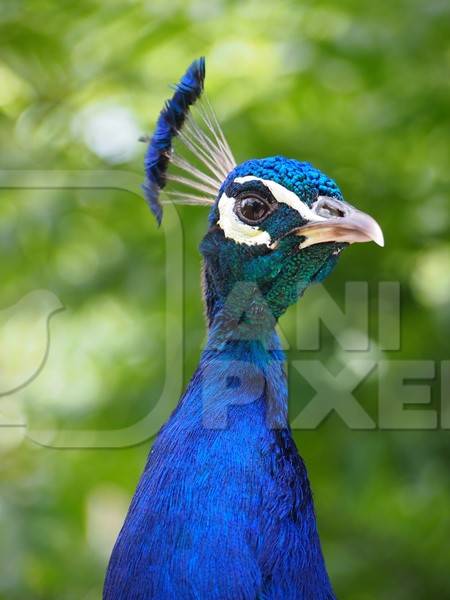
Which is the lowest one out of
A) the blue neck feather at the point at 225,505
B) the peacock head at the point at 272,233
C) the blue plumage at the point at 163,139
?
the blue neck feather at the point at 225,505

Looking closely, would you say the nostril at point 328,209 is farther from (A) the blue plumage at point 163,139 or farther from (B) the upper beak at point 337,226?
(A) the blue plumage at point 163,139

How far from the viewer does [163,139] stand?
1.92m

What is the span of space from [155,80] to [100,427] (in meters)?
1.04

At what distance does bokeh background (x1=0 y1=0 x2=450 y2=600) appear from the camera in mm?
2643

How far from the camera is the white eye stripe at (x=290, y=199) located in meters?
1.67

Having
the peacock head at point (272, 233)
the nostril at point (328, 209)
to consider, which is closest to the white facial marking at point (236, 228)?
the peacock head at point (272, 233)

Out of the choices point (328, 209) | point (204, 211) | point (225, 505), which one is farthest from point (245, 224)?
point (204, 211)

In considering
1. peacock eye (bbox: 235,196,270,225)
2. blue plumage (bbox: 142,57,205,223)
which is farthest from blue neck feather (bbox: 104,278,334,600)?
blue plumage (bbox: 142,57,205,223)

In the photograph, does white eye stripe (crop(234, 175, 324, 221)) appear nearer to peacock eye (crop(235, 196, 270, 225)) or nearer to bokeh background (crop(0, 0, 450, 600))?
peacock eye (crop(235, 196, 270, 225))

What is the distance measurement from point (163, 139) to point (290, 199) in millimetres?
363

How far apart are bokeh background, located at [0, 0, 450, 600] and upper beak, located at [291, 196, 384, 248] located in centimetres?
93

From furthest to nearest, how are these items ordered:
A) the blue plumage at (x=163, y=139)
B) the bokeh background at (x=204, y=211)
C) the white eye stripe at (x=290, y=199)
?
the bokeh background at (x=204, y=211), the blue plumage at (x=163, y=139), the white eye stripe at (x=290, y=199)

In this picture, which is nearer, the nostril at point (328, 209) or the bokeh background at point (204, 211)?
the nostril at point (328, 209)

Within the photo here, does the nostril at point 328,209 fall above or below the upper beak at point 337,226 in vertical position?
above
